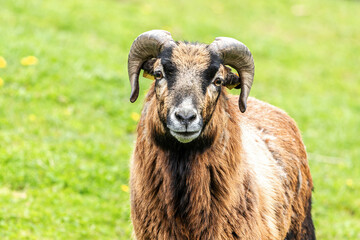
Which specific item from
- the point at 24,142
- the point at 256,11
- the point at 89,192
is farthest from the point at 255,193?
the point at 256,11

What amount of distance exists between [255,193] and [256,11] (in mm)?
17138

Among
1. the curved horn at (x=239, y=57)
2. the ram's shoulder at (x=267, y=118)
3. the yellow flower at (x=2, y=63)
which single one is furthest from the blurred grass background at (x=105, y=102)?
the curved horn at (x=239, y=57)

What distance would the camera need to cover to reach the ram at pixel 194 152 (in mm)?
4977

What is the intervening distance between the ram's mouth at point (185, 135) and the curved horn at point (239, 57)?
878mm

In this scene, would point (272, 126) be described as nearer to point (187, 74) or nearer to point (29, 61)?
point (187, 74)

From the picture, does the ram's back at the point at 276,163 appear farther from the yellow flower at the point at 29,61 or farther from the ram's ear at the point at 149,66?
the yellow flower at the point at 29,61

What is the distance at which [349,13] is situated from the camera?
933 inches

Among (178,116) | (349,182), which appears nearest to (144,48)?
(178,116)

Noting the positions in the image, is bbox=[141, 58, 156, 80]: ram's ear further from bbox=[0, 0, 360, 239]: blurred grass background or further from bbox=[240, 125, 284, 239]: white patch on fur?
bbox=[0, 0, 360, 239]: blurred grass background

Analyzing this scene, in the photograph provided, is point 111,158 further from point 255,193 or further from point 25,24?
point 25,24

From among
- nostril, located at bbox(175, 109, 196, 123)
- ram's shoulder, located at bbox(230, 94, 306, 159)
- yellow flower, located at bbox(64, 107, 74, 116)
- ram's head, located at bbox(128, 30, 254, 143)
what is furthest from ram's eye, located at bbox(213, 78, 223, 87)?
yellow flower, located at bbox(64, 107, 74, 116)

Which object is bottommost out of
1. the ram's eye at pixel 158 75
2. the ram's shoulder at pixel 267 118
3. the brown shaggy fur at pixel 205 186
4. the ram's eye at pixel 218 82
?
the brown shaggy fur at pixel 205 186

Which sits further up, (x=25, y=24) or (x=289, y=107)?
(x=25, y=24)

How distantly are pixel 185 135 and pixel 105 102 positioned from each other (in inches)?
253
